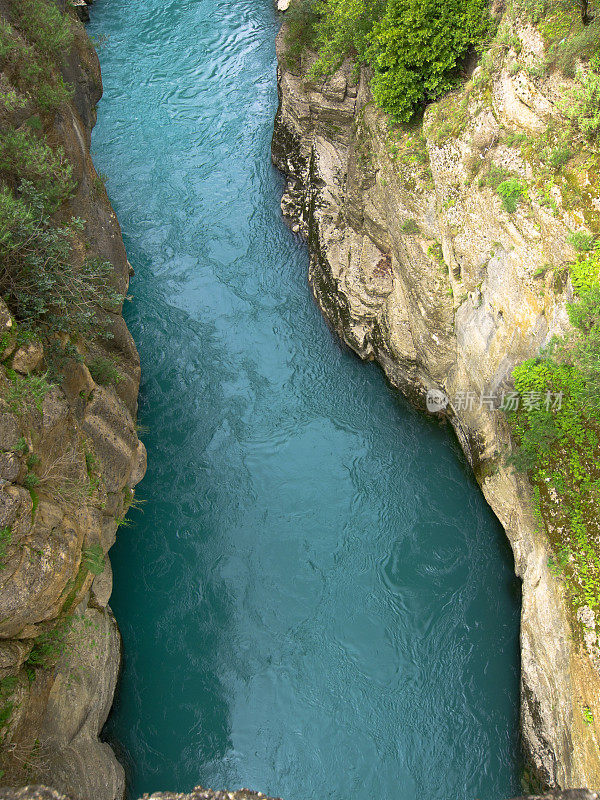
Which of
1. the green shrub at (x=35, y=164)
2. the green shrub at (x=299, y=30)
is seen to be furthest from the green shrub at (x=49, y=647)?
the green shrub at (x=299, y=30)

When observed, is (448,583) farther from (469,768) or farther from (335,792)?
(335,792)

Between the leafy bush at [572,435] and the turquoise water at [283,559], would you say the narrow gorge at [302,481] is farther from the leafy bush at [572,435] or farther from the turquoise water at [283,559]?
the leafy bush at [572,435]

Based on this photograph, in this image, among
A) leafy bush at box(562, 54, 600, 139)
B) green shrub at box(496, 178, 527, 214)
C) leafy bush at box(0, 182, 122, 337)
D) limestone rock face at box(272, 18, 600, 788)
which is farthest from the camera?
green shrub at box(496, 178, 527, 214)

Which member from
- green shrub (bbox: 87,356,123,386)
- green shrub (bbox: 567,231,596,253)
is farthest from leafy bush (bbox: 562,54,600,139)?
green shrub (bbox: 87,356,123,386)

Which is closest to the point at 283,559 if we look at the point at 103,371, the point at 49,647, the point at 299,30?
the point at 49,647

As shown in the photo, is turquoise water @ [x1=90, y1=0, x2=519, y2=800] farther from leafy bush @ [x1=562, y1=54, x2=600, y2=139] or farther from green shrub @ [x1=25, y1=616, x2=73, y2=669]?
leafy bush @ [x1=562, y1=54, x2=600, y2=139]

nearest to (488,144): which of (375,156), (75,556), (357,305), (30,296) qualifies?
(375,156)

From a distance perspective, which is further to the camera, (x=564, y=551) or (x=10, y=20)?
(x=10, y=20)
